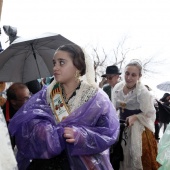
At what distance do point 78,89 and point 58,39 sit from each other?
0.95m

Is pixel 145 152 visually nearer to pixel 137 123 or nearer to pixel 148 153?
pixel 148 153

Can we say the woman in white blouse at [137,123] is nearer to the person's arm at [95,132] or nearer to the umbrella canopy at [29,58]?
the umbrella canopy at [29,58]

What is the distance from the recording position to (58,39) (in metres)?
2.78

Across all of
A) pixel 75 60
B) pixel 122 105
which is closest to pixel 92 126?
pixel 75 60

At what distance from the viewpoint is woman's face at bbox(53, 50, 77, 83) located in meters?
1.94

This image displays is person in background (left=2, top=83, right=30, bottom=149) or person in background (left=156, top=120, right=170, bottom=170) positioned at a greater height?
person in background (left=2, top=83, right=30, bottom=149)

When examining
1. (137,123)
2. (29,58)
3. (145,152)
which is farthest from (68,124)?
(145,152)

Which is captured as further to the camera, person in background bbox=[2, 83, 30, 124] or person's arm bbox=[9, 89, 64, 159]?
person in background bbox=[2, 83, 30, 124]

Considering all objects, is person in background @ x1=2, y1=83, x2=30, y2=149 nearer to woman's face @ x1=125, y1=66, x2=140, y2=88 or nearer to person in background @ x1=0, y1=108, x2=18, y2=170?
woman's face @ x1=125, y1=66, x2=140, y2=88

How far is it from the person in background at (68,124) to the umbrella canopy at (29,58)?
0.69 metres

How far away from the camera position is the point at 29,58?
2889 mm

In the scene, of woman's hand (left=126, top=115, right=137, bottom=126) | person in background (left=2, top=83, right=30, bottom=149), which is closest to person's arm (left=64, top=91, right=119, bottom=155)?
person in background (left=2, top=83, right=30, bottom=149)

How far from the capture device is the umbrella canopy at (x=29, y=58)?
8.75 ft

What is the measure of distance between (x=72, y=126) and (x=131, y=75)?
6.40 feet
